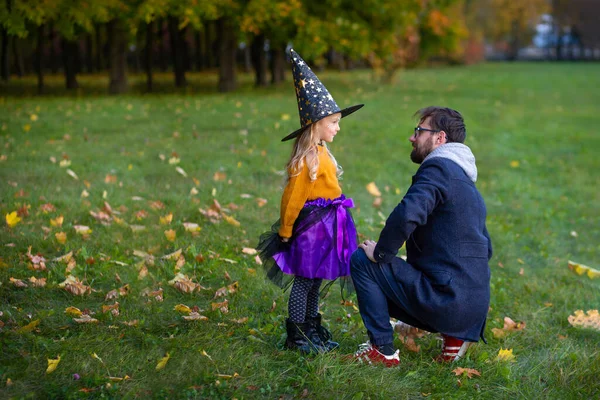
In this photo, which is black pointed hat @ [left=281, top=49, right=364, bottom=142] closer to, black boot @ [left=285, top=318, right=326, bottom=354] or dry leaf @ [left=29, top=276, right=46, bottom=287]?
black boot @ [left=285, top=318, right=326, bottom=354]

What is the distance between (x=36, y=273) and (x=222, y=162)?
4.69 metres

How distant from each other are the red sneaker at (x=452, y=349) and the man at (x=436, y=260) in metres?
0.15

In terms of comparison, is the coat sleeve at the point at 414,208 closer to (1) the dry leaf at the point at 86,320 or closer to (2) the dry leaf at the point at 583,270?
(1) the dry leaf at the point at 86,320

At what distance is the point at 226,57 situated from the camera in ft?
73.1

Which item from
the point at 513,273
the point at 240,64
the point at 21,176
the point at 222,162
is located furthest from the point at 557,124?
the point at 240,64

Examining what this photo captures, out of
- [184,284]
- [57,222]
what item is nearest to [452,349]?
[184,284]

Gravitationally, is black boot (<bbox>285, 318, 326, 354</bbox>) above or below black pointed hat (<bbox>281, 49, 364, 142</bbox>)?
below

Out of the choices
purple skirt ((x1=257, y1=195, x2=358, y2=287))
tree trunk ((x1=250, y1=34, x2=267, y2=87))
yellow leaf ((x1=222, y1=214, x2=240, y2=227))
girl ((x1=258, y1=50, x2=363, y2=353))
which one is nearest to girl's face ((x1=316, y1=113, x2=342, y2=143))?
girl ((x1=258, y1=50, x2=363, y2=353))

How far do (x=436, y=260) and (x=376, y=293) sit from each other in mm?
363

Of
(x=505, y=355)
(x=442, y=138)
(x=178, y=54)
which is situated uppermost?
(x=442, y=138)

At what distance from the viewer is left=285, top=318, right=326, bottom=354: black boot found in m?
4.08

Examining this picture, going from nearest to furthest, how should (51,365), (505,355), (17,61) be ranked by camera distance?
(51,365) < (505,355) < (17,61)

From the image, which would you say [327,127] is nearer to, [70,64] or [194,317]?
[194,317]

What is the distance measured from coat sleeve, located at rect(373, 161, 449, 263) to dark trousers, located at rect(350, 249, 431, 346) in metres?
0.09
